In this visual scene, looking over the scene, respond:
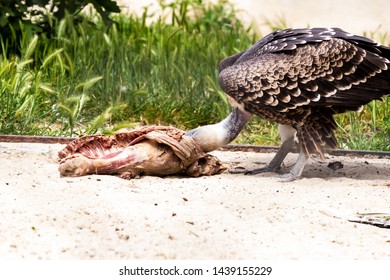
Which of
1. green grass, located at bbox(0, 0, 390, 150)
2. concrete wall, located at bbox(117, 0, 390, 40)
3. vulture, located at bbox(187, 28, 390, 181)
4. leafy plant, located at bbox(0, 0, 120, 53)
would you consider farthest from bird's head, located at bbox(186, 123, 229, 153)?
concrete wall, located at bbox(117, 0, 390, 40)

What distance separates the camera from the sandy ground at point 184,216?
14.9ft

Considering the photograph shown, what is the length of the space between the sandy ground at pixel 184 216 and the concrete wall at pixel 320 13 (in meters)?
5.50

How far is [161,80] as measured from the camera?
27.8 feet

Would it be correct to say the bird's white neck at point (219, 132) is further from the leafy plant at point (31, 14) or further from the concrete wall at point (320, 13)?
the concrete wall at point (320, 13)

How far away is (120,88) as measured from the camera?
8.30m

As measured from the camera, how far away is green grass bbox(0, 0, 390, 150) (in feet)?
24.5

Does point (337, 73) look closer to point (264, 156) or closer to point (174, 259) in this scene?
point (264, 156)

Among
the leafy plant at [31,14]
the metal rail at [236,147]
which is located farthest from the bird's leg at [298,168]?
the leafy plant at [31,14]

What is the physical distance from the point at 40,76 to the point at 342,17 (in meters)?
5.02

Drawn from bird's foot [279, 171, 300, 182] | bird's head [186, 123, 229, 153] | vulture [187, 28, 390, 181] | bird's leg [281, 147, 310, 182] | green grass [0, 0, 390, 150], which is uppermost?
vulture [187, 28, 390, 181]

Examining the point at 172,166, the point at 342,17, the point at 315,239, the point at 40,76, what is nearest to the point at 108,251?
the point at 315,239

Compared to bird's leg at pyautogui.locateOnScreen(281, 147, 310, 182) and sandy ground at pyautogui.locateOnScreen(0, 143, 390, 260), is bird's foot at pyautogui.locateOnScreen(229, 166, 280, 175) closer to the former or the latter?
sandy ground at pyautogui.locateOnScreen(0, 143, 390, 260)

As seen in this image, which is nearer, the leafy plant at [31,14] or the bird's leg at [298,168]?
the bird's leg at [298,168]

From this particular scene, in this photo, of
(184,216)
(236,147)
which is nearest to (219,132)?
(236,147)
